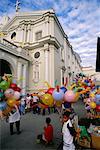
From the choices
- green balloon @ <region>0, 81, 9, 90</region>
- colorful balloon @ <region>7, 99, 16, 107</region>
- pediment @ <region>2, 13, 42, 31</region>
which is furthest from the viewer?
pediment @ <region>2, 13, 42, 31</region>

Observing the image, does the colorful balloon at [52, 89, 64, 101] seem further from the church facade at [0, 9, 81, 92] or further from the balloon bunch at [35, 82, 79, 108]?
the church facade at [0, 9, 81, 92]

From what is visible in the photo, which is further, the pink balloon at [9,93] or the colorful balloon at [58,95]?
the pink balloon at [9,93]

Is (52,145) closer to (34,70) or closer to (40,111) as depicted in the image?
(40,111)

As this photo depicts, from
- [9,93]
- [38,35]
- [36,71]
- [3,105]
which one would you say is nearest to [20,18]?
[38,35]

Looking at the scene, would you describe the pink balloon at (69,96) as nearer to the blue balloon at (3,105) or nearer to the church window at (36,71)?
the blue balloon at (3,105)

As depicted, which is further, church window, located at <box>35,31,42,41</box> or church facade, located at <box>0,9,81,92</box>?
church window, located at <box>35,31,42,41</box>

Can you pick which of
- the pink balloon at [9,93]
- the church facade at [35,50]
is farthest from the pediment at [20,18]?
the pink balloon at [9,93]

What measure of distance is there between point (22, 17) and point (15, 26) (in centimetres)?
176

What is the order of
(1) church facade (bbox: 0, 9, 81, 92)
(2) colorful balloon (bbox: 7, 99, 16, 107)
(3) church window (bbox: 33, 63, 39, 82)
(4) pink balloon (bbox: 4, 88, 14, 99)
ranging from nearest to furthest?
(4) pink balloon (bbox: 4, 88, 14, 99), (2) colorful balloon (bbox: 7, 99, 16, 107), (1) church facade (bbox: 0, 9, 81, 92), (3) church window (bbox: 33, 63, 39, 82)

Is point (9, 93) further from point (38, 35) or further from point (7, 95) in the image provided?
point (38, 35)

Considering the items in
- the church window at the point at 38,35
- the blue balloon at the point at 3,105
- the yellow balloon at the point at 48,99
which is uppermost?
the church window at the point at 38,35

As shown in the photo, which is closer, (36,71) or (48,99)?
(48,99)

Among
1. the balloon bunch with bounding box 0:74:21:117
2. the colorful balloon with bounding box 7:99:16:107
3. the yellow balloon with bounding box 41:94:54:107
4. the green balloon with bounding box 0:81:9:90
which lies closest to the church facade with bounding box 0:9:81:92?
the balloon bunch with bounding box 0:74:21:117

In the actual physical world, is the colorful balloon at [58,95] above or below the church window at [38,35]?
below
